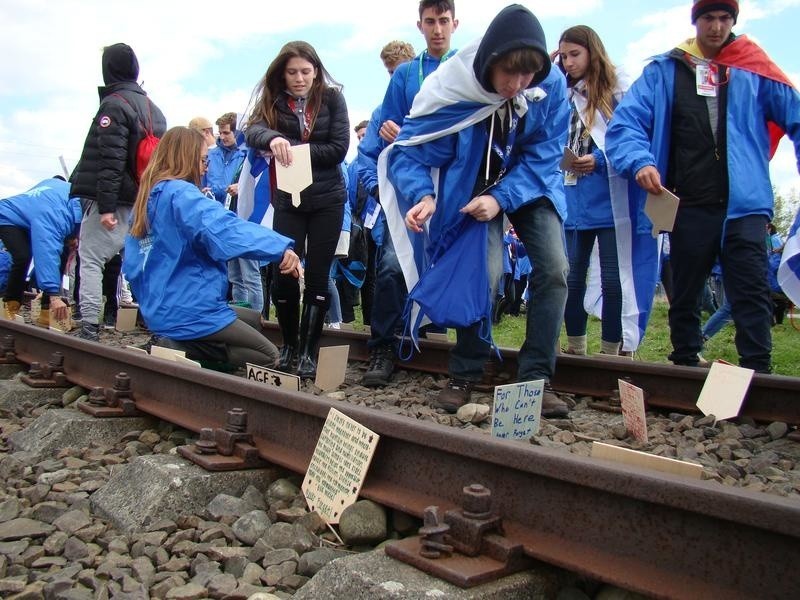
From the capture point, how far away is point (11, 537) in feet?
7.53

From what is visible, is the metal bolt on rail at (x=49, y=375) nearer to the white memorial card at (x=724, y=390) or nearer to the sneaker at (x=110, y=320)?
the white memorial card at (x=724, y=390)

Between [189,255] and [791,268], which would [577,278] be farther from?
[189,255]

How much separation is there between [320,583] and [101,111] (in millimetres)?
5248

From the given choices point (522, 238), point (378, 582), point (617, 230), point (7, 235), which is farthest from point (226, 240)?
point (7, 235)

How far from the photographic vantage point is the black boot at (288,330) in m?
5.04

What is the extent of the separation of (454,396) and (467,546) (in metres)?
1.98

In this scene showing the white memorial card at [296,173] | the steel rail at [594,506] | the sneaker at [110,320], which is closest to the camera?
the steel rail at [594,506]

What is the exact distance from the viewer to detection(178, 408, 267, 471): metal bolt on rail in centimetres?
271

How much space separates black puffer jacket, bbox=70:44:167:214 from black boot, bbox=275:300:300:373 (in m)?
1.84

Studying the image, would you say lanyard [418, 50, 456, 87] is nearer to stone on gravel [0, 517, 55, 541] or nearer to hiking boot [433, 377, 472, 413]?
hiking boot [433, 377, 472, 413]

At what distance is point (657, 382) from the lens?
4004 millimetres

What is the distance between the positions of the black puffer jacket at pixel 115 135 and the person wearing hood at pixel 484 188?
2906mm

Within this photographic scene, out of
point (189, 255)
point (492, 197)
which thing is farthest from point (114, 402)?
point (492, 197)

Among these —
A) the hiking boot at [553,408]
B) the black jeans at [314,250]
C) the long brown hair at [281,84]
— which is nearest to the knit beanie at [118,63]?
the long brown hair at [281,84]
